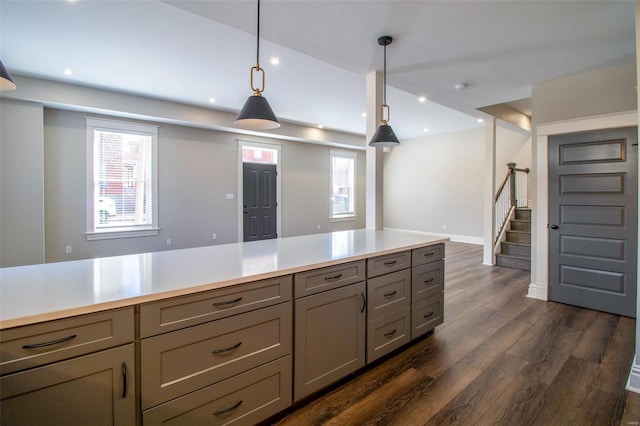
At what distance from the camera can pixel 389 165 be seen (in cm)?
1009

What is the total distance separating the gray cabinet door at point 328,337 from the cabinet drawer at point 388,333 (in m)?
0.09

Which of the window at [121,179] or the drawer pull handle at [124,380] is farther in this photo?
the window at [121,179]

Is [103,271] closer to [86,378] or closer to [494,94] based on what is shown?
[86,378]

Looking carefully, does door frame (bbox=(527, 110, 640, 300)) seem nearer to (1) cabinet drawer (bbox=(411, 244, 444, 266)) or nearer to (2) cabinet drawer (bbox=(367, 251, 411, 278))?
(1) cabinet drawer (bbox=(411, 244, 444, 266))

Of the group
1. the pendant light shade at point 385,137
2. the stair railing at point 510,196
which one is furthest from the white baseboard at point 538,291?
the pendant light shade at point 385,137

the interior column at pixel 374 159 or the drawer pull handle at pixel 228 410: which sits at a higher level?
the interior column at pixel 374 159

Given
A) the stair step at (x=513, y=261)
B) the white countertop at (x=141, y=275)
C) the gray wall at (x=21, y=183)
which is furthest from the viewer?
the stair step at (x=513, y=261)

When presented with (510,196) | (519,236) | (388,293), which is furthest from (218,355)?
(510,196)

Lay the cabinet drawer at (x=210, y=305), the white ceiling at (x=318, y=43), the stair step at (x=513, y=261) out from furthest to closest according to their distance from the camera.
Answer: the stair step at (x=513, y=261)
the white ceiling at (x=318, y=43)
the cabinet drawer at (x=210, y=305)

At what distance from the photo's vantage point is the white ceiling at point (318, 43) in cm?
237

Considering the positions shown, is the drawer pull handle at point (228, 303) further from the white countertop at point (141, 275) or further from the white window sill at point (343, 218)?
the white window sill at point (343, 218)

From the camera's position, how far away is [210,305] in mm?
1400

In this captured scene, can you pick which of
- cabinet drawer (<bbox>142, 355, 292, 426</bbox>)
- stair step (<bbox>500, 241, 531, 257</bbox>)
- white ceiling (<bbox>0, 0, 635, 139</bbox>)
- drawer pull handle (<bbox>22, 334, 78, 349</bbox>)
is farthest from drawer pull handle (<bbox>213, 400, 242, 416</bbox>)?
stair step (<bbox>500, 241, 531, 257</bbox>)

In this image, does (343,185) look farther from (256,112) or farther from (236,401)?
(236,401)
